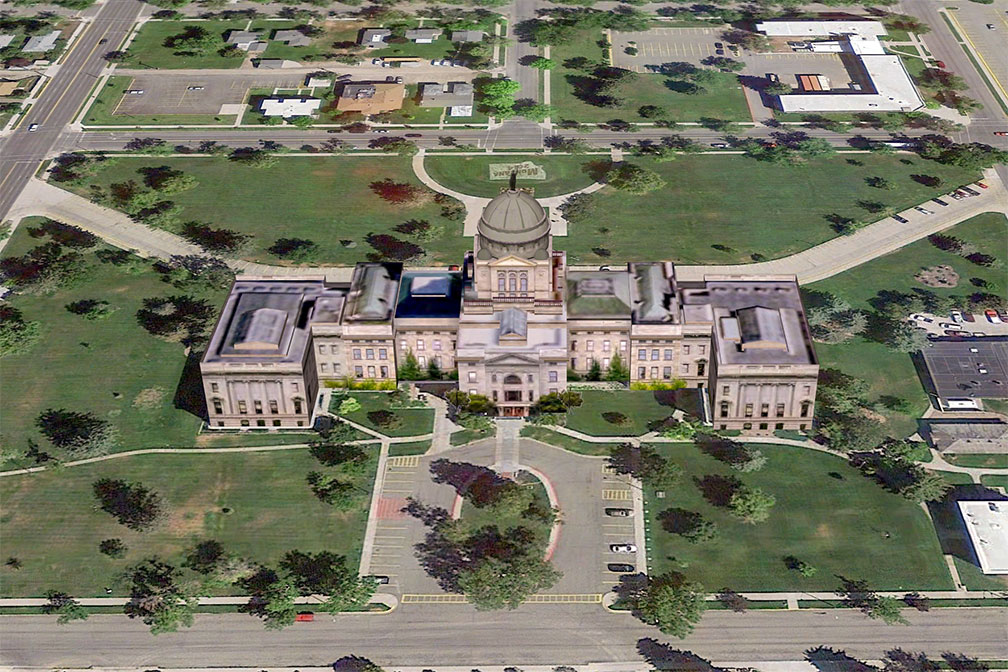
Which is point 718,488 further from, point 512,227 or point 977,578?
point 512,227

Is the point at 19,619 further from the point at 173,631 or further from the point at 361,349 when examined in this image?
the point at 361,349

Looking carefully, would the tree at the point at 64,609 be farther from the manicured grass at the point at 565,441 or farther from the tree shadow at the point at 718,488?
the tree shadow at the point at 718,488

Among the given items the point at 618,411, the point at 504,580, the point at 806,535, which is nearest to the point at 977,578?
the point at 806,535

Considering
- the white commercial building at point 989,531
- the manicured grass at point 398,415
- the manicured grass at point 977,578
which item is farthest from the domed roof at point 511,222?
the manicured grass at point 977,578

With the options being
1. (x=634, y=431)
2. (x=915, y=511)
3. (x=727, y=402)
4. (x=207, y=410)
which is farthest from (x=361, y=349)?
(x=915, y=511)

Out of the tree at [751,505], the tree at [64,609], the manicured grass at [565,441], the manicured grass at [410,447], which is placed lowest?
the tree at [64,609]

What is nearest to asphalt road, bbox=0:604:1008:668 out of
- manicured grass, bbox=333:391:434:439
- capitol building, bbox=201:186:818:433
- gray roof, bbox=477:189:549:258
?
manicured grass, bbox=333:391:434:439

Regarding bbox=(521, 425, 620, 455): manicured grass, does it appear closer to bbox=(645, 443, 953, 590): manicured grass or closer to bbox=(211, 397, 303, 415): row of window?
bbox=(645, 443, 953, 590): manicured grass

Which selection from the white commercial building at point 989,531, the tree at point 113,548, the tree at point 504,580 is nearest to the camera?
the tree at point 504,580
